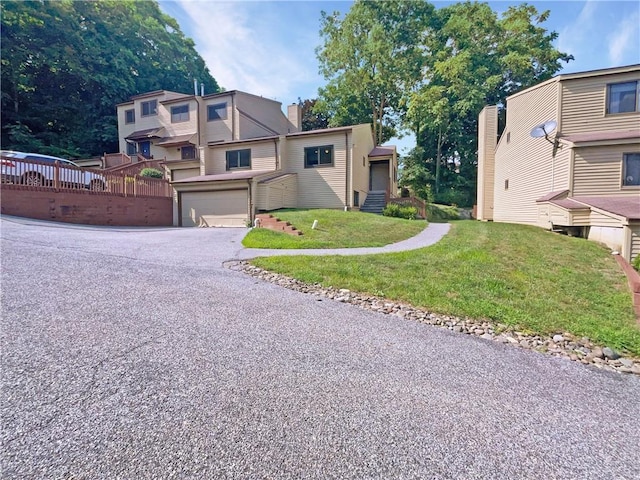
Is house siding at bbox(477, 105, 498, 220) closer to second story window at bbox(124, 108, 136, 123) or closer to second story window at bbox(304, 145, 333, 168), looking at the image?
second story window at bbox(304, 145, 333, 168)

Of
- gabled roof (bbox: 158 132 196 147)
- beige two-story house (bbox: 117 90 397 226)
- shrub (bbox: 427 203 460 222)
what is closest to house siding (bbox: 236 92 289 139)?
beige two-story house (bbox: 117 90 397 226)

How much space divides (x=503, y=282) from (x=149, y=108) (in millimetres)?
29671

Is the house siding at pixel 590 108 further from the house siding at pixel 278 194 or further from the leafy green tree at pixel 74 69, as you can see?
the leafy green tree at pixel 74 69

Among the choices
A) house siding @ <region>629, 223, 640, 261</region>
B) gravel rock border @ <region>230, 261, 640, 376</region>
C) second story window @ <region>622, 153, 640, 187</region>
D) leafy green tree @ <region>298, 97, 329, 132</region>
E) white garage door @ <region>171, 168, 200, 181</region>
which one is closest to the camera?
gravel rock border @ <region>230, 261, 640, 376</region>

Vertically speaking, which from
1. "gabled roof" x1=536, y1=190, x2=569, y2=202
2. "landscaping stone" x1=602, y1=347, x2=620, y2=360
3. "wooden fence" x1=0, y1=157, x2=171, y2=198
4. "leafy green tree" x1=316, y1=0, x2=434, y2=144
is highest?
"leafy green tree" x1=316, y1=0, x2=434, y2=144

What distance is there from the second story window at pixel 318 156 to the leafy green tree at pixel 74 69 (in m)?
22.8

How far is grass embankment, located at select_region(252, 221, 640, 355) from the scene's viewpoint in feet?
15.2

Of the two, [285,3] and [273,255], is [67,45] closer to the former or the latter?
[285,3]

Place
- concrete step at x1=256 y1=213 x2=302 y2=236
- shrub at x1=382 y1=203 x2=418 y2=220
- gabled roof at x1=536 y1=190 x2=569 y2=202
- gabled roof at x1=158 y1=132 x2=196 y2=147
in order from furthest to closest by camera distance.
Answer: gabled roof at x1=158 y1=132 x2=196 y2=147, shrub at x1=382 y1=203 x2=418 y2=220, gabled roof at x1=536 y1=190 x2=569 y2=202, concrete step at x1=256 y1=213 x2=302 y2=236

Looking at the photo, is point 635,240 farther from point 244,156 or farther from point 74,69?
point 74,69

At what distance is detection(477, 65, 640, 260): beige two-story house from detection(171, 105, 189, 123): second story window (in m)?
22.8

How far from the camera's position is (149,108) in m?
26.1

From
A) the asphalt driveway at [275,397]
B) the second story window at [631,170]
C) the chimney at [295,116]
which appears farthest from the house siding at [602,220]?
the chimney at [295,116]

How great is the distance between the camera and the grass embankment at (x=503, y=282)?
15.2 ft
